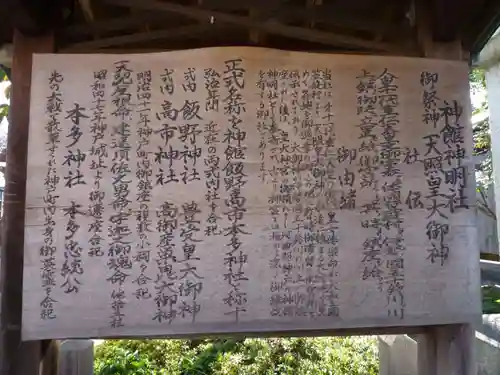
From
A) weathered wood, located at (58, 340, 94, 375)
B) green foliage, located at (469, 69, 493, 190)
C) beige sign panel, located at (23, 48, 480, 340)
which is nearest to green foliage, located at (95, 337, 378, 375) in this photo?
weathered wood, located at (58, 340, 94, 375)

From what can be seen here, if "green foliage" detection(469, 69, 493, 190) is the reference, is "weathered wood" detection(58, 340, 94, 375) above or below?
below

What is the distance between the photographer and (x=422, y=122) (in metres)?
2.28

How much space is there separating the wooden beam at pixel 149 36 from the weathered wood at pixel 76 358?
2011 millimetres

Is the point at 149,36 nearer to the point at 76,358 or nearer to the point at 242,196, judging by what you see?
the point at 242,196

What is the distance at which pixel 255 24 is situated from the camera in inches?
95.4

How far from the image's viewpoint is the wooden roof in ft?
7.76

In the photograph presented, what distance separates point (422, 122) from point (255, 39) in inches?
41.7

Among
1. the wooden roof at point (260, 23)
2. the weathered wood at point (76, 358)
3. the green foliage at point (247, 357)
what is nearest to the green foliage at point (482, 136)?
the green foliage at point (247, 357)

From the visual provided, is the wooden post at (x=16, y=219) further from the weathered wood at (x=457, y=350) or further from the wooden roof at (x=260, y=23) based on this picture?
the weathered wood at (x=457, y=350)

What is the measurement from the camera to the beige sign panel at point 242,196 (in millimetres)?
2141

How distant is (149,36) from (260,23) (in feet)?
2.07

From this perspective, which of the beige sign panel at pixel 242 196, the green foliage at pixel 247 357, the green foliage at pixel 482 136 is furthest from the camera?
the green foliage at pixel 482 136

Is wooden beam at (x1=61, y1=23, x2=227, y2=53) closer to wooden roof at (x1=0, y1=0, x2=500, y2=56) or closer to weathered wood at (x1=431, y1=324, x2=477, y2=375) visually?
wooden roof at (x1=0, y1=0, x2=500, y2=56)

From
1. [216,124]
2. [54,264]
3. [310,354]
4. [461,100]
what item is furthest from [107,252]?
[310,354]
